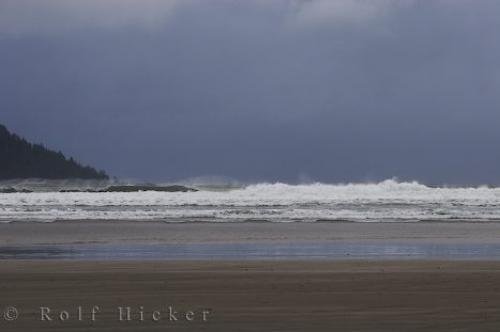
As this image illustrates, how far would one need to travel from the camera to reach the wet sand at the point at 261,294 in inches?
355

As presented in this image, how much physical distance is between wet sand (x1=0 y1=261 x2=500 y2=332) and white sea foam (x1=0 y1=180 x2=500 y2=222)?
14.2 meters

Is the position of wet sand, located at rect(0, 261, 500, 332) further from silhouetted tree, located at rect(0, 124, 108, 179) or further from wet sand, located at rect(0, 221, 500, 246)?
silhouetted tree, located at rect(0, 124, 108, 179)

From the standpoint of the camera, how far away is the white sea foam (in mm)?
30141

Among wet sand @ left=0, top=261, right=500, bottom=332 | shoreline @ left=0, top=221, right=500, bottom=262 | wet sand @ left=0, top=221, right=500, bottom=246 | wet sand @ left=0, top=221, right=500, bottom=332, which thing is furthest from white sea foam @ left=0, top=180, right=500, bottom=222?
wet sand @ left=0, top=261, right=500, bottom=332

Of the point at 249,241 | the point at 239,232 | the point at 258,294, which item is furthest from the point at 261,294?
the point at 239,232

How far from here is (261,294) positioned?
11.1 meters

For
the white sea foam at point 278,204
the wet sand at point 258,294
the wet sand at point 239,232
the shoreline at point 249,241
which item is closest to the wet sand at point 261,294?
the wet sand at point 258,294

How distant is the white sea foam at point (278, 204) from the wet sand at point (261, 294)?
14195 mm

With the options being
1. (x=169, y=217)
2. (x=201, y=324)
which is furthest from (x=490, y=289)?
(x=169, y=217)

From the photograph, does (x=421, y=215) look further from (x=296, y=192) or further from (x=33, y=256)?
(x=33, y=256)

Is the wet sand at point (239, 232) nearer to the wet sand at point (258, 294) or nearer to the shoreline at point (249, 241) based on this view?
the shoreline at point (249, 241)

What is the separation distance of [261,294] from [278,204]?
24273mm

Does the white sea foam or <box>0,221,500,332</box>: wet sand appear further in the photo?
the white sea foam

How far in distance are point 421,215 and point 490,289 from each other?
62.6 ft
